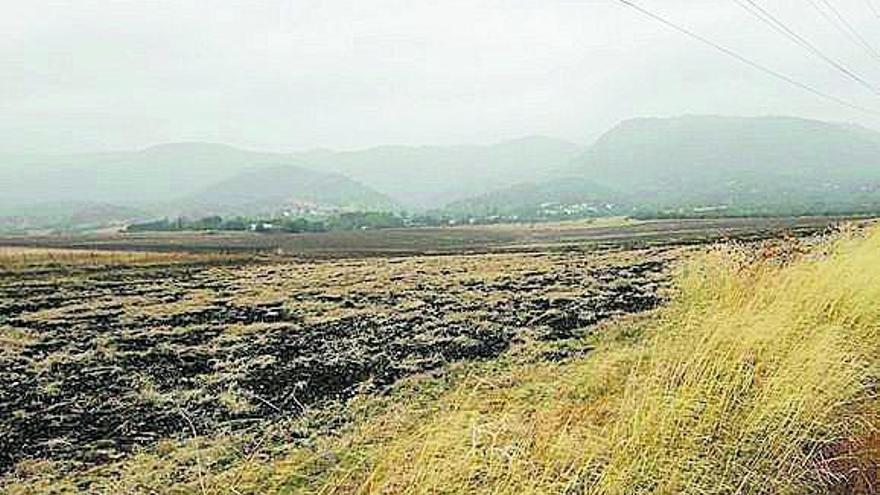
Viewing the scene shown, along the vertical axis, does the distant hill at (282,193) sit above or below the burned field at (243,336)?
above

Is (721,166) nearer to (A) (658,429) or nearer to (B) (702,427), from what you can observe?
(B) (702,427)

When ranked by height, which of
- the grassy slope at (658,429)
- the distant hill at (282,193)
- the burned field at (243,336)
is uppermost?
the distant hill at (282,193)

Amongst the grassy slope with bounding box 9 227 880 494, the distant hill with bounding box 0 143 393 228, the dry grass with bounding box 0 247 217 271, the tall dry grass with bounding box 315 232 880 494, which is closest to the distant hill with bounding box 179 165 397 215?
the distant hill with bounding box 0 143 393 228

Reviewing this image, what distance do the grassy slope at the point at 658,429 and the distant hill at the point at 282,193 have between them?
3725 inches

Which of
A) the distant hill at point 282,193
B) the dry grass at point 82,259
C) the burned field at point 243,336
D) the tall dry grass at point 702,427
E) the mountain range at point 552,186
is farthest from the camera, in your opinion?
the distant hill at point 282,193

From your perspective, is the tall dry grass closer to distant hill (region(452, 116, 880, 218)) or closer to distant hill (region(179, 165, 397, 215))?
distant hill (region(452, 116, 880, 218))

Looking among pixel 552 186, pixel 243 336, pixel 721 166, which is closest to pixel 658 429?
pixel 243 336

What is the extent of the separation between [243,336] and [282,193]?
114089 millimetres

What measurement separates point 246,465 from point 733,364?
2.32 m

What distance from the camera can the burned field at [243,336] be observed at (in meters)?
5.01

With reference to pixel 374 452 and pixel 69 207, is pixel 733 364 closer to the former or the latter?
pixel 374 452

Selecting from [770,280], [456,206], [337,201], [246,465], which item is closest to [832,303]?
[770,280]

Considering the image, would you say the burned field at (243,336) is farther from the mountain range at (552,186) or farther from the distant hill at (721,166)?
the distant hill at (721,166)

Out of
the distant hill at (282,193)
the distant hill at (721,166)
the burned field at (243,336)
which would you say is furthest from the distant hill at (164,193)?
the burned field at (243,336)
